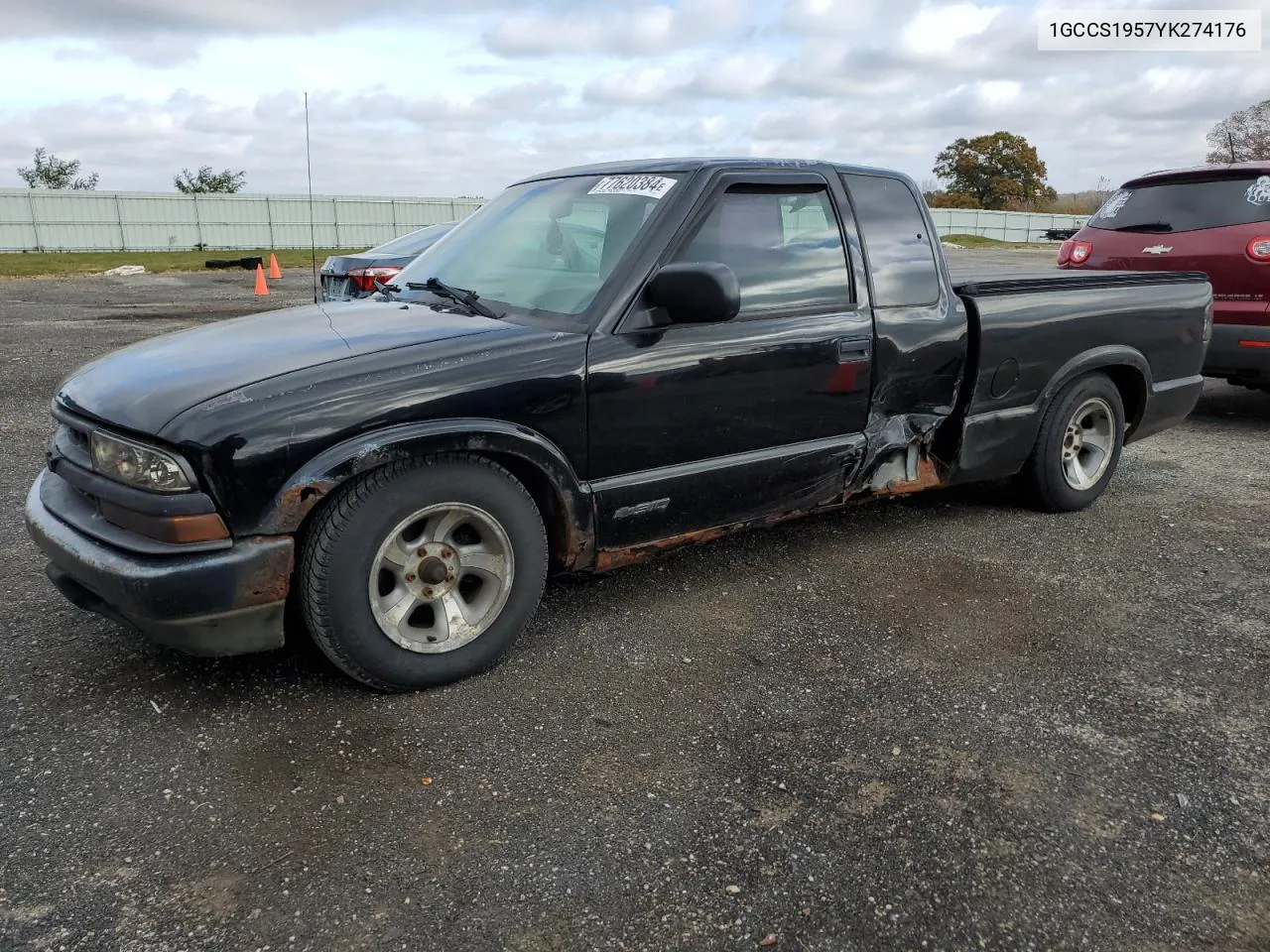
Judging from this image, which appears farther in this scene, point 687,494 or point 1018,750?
point 687,494

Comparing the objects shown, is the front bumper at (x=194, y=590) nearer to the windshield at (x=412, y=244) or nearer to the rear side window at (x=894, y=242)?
the rear side window at (x=894, y=242)

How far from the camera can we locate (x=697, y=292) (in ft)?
10.9

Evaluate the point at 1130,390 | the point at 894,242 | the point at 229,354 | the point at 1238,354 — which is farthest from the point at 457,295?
the point at 1238,354

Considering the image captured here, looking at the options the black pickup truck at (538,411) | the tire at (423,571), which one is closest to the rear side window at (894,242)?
the black pickup truck at (538,411)

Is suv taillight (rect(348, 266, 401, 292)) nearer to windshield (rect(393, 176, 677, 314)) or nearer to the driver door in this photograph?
windshield (rect(393, 176, 677, 314))

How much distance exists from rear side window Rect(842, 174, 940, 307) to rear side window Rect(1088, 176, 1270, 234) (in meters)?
3.80

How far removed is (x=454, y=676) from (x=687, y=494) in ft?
3.55

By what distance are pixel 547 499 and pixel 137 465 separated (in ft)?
4.21

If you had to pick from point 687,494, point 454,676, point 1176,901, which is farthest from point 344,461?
point 1176,901

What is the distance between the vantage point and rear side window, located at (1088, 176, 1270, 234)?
680 cm

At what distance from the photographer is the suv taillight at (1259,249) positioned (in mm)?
6583

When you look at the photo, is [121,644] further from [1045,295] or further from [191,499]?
[1045,295]

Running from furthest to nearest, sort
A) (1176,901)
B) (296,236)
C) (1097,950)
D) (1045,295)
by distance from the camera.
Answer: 1. (296,236)
2. (1045,295)
3. (1176,901)
4. (1097,950)

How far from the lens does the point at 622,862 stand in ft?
7.88
